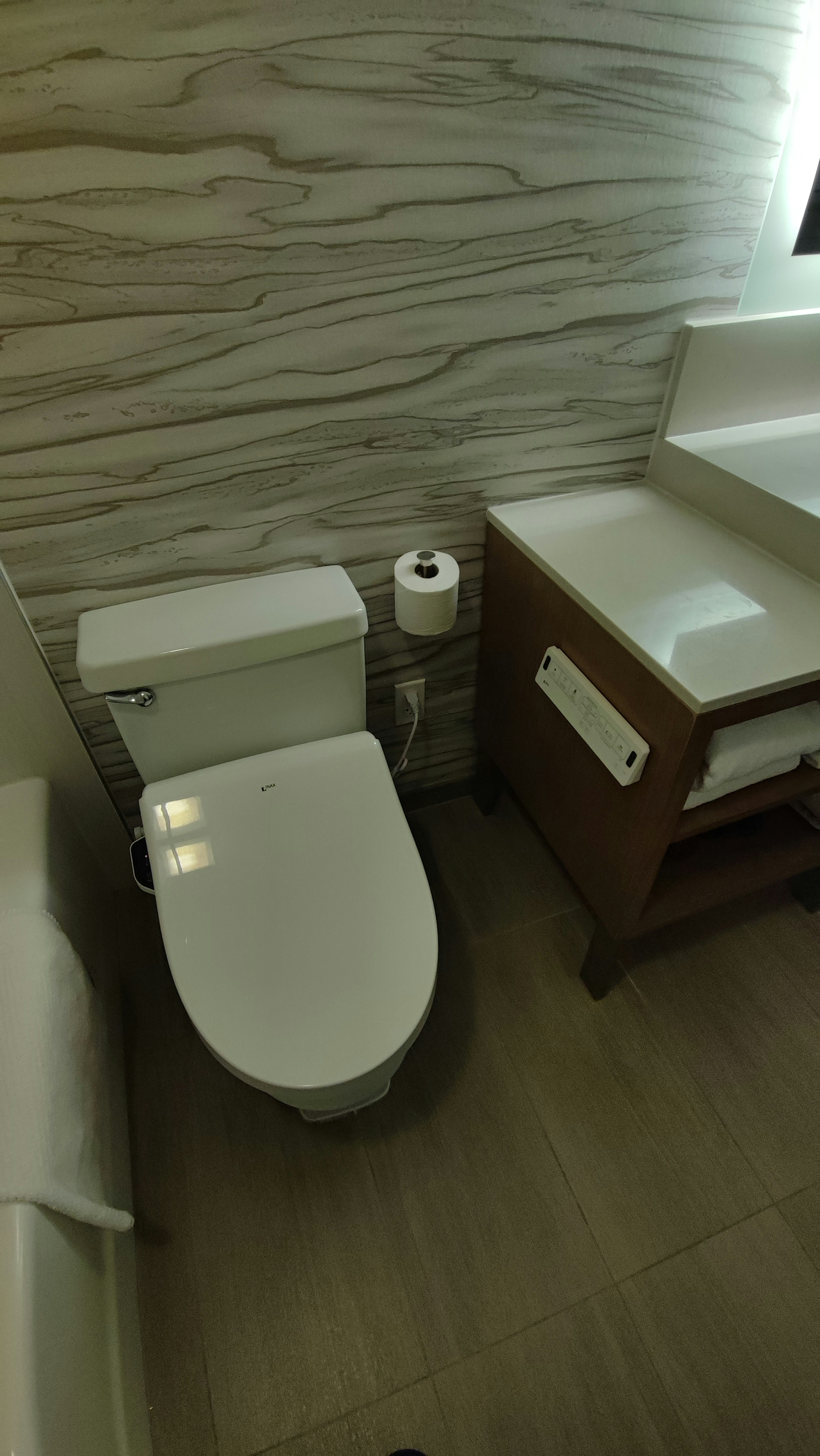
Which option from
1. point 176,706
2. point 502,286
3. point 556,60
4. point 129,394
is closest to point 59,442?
point 129,394

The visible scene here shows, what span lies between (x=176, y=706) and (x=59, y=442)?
39 centimetres

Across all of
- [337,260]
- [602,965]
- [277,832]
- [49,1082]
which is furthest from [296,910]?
[337,260]

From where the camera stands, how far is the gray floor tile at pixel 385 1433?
0.91 meters

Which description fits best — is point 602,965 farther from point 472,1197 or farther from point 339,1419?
point 339,1419

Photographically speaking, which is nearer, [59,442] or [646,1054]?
[59,442]

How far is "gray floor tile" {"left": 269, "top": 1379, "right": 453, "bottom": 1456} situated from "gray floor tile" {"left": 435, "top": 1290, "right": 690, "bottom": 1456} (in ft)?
0.06

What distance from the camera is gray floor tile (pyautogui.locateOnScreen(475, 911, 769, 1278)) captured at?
1092mm

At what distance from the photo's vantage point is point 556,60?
0.88 m

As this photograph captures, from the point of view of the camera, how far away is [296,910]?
3.17ft

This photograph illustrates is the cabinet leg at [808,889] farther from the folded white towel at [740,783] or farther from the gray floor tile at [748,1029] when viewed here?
the folded white towel at [740,783]

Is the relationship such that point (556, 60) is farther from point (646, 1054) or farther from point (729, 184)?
point (646, 1054)

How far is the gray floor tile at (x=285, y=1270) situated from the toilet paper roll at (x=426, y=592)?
0.86 metres

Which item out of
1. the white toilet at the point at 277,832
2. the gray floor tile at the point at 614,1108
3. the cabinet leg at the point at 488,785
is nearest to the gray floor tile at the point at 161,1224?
the white toilet at the point at 277,832

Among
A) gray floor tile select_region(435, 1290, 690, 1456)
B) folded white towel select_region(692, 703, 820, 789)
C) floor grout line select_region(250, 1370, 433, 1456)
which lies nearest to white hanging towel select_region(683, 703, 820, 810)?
folded white towel select_region(692, 703, 820, 789)
